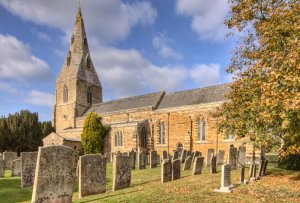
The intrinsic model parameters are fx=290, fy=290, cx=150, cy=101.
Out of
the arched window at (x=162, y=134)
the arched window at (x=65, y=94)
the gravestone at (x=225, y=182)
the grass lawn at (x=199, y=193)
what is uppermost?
the arched window at (x=65, y=94)

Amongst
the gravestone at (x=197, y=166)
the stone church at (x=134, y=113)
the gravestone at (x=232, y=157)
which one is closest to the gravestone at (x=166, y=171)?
the gravestone at (x=197, y=166)

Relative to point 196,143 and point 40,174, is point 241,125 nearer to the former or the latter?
point 40,174

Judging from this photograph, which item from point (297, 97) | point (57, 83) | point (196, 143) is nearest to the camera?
point (297, 97)

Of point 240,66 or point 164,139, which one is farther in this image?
point 164,139

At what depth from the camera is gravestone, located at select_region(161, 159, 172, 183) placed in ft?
44.3

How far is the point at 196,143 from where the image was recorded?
108ft

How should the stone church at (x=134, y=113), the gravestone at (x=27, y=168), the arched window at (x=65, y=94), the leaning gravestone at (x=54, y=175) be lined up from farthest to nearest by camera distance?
the arched window at (x=65, y=94)
the stone church at (x=134, y=113)
the gravestone at (x=27, y=168)
the leaning gravestone at (x=54, y=175)

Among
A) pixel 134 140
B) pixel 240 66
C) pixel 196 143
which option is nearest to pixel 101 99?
pixel 134 140

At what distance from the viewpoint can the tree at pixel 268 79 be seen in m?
8.40

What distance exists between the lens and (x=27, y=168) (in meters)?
14.3

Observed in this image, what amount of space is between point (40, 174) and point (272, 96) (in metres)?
7.20

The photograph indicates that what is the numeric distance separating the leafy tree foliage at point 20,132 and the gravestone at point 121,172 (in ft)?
110

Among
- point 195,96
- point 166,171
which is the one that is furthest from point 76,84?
point 166,171

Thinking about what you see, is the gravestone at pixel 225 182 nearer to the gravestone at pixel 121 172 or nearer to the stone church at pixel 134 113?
the gravestone at pixel 121 172
